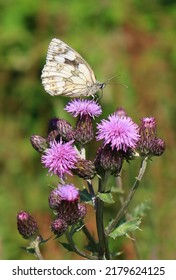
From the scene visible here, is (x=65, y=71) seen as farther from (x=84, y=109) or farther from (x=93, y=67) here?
(x=93, y=67)

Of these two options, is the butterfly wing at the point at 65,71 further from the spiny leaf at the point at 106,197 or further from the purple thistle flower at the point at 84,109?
the spiny leaf at the point at 106,197

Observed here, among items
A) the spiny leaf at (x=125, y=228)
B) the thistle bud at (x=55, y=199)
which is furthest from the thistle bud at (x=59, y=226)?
the spiny leaf at (x=125, y=228)

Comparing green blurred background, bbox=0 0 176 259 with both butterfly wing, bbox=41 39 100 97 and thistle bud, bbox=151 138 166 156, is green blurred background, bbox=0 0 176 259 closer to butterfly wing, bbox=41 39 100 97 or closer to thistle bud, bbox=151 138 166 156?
butterfly wing, bbox=41 39 100 97

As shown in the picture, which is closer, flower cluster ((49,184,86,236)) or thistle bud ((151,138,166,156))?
flower cluster ((49,184,86,236))

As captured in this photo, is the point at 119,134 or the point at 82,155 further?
the point at 82,155

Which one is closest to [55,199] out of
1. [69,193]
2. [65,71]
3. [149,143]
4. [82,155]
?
[69,193]

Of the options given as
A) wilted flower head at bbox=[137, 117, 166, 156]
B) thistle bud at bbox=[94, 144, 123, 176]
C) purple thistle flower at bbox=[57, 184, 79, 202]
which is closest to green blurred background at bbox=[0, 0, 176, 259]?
wilted flower head at bbox=[137, 117, 166, 156]

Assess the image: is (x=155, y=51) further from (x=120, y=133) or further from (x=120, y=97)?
(x=120, y=133)

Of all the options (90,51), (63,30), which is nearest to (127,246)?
(90,51)
